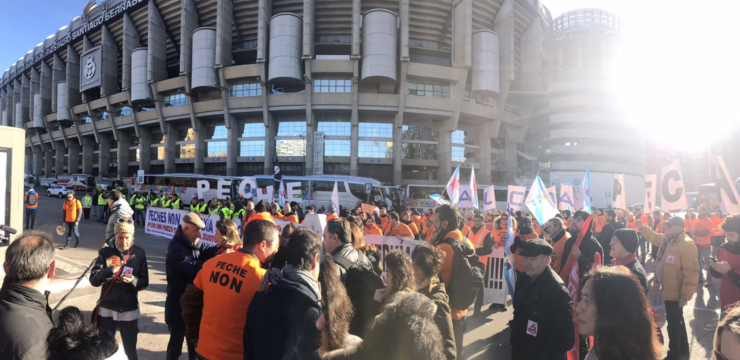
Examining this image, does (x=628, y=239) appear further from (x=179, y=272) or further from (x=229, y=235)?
(x=179, y=272)

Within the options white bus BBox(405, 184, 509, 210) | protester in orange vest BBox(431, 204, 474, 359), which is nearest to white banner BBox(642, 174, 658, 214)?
protester in orange vest BBox(431, 204, 474, 359)

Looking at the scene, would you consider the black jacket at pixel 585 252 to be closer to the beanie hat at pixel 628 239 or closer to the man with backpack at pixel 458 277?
the beanie hat at pixel 628 239

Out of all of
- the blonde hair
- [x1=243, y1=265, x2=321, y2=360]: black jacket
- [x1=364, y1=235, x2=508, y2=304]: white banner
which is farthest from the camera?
[x1=364, y1=235, x2=508, y2=304]: white banner

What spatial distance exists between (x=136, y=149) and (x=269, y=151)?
2331cm

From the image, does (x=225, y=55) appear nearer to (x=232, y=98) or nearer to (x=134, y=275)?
(x=232, y=98)

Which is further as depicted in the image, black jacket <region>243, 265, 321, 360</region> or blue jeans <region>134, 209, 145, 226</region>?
blue jeans <region>134, 209, 145, 226</region>

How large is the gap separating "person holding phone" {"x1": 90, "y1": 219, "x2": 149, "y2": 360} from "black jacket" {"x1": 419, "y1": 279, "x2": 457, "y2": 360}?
2.79 metres

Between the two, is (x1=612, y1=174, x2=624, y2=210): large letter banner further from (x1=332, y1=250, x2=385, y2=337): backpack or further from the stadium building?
the stadium building

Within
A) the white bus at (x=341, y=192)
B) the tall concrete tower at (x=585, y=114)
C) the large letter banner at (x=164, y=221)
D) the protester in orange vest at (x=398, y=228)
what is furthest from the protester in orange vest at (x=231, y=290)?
the tall concrete tower at (x=585, y=114)

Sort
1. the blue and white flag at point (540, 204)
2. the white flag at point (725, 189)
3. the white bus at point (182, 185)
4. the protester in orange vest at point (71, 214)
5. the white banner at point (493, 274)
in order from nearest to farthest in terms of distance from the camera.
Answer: the white flag at point (725, 189), the white banner at point (493, 274), the blue and white flag at point (540, 204), the protester in orange vest at point (71, 214), the white bus at point (182, 185)

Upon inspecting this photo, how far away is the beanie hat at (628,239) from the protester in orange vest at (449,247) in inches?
79.0

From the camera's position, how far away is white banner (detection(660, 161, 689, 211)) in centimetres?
527

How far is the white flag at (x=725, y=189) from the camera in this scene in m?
4.38

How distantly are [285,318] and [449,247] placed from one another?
7.54 feet
